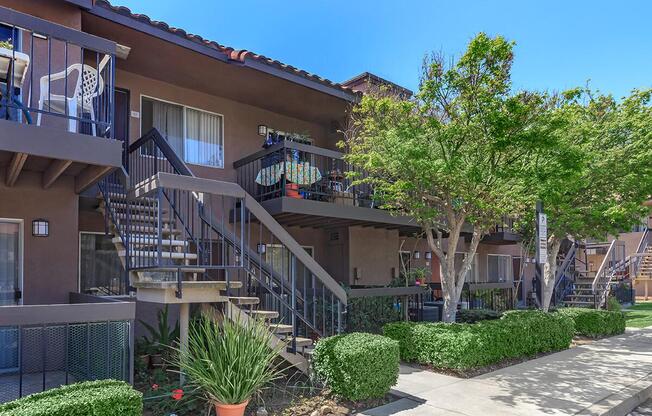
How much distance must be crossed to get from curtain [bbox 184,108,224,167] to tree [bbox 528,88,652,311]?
727 cm

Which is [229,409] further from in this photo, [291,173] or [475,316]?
[475,316]

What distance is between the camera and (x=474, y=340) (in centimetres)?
788

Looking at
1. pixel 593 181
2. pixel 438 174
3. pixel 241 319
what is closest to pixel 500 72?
pixel 438 174

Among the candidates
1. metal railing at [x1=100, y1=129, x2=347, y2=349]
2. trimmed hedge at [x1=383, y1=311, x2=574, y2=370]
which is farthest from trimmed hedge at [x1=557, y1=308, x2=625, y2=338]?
metal railing at [x1=100, y1=129, x2=347, y2=349]

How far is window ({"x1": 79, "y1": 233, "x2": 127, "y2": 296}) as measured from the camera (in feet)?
28.1

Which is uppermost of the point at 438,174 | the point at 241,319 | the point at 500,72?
the point at 500,72

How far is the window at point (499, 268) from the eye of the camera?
62.3 ft

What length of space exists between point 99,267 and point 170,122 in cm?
341

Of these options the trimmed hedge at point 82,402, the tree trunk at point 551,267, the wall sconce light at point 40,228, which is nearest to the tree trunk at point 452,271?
the tree trunk at point 551,267

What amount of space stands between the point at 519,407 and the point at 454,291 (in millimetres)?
3453

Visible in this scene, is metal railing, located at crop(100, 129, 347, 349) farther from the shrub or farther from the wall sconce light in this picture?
the shrub

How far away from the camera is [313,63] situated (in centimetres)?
1714

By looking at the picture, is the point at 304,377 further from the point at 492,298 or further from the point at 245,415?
the point at 492,298

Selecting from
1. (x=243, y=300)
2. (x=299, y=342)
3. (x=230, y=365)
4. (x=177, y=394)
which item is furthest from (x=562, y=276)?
(x=177, y=394)
